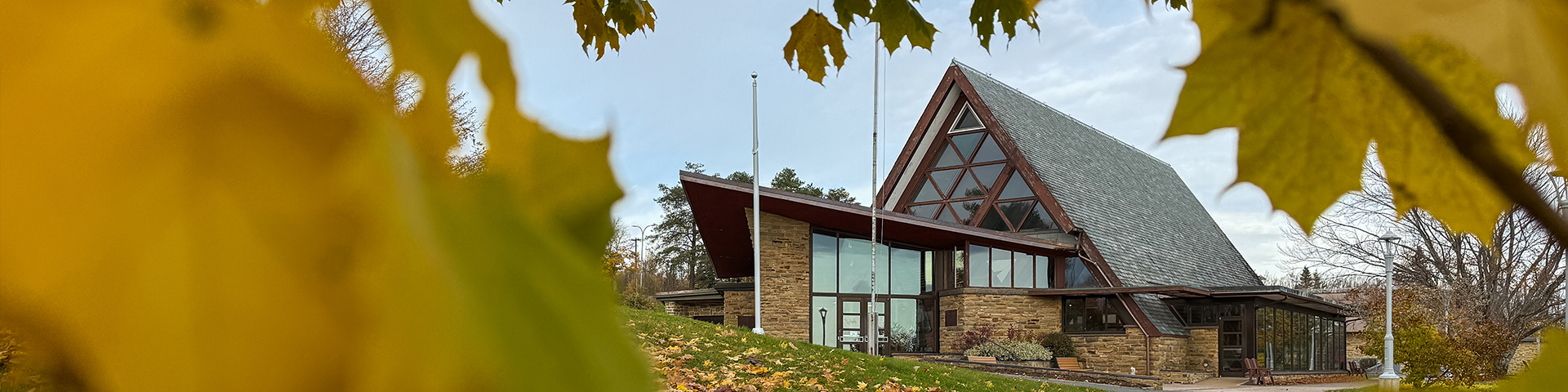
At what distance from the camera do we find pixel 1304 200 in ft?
0.92

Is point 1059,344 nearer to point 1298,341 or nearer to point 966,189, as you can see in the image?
point 966,189

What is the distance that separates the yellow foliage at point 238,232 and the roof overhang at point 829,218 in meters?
10.1

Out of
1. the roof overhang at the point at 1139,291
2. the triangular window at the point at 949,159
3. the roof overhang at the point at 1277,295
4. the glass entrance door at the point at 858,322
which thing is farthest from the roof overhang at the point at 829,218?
the roof overhang at the point at 1277,295

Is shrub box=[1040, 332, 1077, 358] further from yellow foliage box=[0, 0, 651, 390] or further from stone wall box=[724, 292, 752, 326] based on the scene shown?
yellow foliage box=[0, 0, 651, 390]

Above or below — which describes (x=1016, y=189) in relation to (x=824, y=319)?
above

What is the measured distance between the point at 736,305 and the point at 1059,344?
4.28 metres

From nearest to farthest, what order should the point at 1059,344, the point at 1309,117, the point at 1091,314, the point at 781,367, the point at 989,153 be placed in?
the point at 1309,117 → the point at 781,367 → the point at 1059,344 → the point at 1091,314 → the point at 989,153

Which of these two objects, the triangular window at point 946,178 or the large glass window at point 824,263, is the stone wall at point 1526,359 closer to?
the large glass window at point 824,263

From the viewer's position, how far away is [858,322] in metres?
11.1

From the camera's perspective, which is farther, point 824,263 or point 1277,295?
point 824,263

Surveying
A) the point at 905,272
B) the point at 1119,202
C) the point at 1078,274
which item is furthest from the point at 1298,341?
the point at 905,272

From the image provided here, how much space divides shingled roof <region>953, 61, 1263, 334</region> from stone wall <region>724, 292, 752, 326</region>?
13.8 ft

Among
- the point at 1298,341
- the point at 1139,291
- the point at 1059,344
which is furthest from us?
the point at 1298,341

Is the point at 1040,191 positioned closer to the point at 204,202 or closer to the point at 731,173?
the point at 731,173
